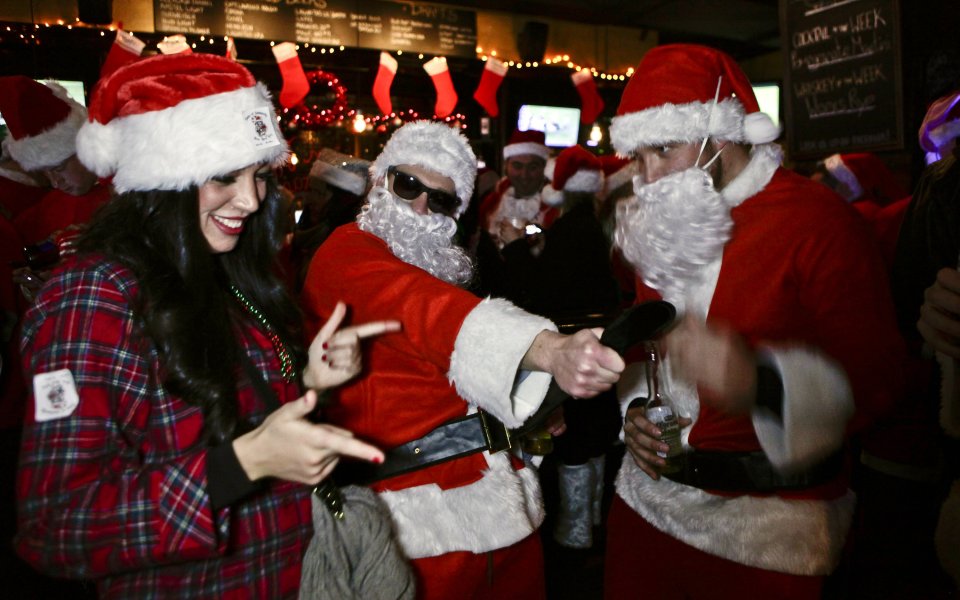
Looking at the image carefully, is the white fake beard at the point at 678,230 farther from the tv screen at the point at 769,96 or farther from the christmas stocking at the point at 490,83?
the tv screen at the point at 769,96

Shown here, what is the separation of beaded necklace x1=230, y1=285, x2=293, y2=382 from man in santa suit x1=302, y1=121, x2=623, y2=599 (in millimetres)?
282

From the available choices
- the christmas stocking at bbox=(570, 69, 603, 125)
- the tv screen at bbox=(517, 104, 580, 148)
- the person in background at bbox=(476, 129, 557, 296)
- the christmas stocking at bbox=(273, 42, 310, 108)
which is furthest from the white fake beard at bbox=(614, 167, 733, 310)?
the tv screen at bbox=(517, 104, 580, 148)

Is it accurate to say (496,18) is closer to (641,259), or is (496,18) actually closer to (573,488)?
(573,488)

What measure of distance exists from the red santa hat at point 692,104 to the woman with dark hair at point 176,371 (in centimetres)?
120

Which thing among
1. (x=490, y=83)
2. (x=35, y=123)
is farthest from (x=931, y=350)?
(x=490, y=83)

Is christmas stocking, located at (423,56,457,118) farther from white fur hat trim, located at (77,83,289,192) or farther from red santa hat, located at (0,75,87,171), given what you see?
white fur hat trim, located at (77,83,289,192)

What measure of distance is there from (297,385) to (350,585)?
51cm

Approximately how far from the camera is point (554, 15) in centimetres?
1038

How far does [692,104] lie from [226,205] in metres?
1.47

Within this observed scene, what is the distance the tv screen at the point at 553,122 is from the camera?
10.8 metres

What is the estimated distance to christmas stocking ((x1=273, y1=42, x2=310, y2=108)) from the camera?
743 cm

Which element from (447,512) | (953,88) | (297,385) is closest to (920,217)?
(953,88)

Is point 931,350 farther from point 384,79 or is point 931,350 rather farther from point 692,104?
point 384,79

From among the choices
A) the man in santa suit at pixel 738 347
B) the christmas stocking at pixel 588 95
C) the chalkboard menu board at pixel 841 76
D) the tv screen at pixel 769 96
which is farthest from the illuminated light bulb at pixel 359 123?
the man in santa suit at pixel 738 347
